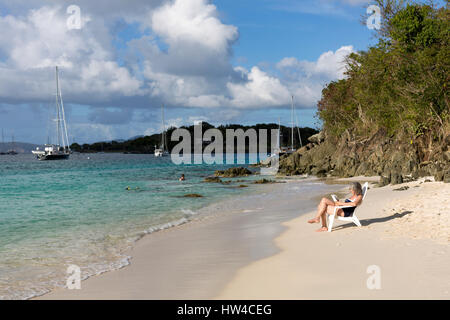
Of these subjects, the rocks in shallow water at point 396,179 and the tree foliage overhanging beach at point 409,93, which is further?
the tree foliage overhanging beach at point 409,93

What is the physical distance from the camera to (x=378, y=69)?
32000mm

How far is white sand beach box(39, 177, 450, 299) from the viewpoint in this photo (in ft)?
21.3

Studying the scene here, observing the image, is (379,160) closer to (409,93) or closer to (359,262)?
(409,93)

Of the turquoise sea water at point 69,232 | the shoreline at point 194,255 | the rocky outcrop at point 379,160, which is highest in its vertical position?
the rocky outcrop at point 379,160

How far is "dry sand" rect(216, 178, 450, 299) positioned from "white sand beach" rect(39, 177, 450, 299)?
15mm

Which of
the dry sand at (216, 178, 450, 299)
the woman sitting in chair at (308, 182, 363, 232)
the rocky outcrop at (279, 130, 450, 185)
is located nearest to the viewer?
the dry sand at (216, 178, 450, 299)

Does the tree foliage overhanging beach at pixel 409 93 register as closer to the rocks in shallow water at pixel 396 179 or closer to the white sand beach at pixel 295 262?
the rocks in shallow water at pixel 396 179

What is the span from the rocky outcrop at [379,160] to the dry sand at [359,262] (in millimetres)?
11102

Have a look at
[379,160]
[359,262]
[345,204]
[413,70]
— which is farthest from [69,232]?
[379,160]

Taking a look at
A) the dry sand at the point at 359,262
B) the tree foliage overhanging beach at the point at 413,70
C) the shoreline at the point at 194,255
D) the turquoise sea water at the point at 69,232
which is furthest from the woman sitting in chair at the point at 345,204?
the tree foliage overhanging beach at the point at 413,70

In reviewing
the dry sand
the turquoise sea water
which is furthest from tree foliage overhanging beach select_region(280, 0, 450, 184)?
the turquoise sea water

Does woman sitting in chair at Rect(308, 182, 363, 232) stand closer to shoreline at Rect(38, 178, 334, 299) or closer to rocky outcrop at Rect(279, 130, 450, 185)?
shoreline at Rect(38, 178, 334, 299)

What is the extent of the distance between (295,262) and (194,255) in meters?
2.57

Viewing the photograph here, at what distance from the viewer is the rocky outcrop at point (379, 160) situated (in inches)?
982
